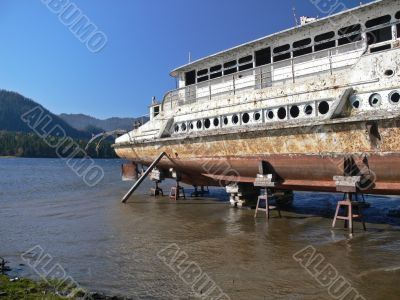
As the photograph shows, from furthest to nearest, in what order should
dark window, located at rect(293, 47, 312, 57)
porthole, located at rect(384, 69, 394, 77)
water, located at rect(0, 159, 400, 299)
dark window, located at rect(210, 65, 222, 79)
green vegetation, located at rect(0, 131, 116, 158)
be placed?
green vegetation, located at rect(0, 131, 116, 158) → dark window, located at rect(210, 65, 222, 79) → dark window, located at rect(293, 47, 312, 57) → porthole, located at rect(384, 69, 394, 77) → water, located at rect(0, 159, 400, 299)

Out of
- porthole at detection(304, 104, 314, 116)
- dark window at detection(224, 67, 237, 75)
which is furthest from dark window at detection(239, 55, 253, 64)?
porthole at detection(304, 104, 314, 116)

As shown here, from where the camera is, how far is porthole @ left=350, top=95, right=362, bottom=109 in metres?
10.7

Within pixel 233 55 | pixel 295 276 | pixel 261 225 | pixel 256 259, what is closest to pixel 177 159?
pixel 233 55

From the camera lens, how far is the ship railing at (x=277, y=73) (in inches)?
467

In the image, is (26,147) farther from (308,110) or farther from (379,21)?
(379,21)

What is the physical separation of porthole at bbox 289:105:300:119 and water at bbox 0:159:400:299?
3552 mm

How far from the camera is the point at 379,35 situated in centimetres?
1173

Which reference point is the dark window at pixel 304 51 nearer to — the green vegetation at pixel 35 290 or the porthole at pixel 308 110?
the porthole at pixel 308 110

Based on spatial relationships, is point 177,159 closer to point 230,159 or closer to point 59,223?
point 230,159

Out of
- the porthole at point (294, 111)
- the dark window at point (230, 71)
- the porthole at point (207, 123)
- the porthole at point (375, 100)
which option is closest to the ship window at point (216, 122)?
the porthole at point (207, 123)

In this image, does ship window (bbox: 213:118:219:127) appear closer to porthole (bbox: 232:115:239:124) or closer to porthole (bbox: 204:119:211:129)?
porthole (bbox: 204:119:211:129)

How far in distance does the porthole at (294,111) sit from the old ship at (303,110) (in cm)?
3

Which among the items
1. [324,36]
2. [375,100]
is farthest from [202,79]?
[375,100]

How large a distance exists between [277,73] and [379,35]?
11.6 ft
